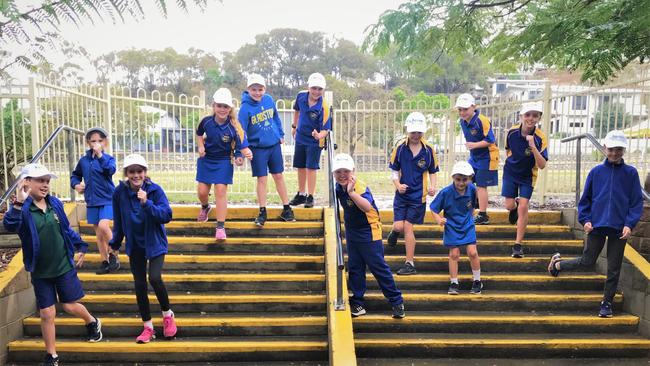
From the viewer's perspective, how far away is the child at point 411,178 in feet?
18.7

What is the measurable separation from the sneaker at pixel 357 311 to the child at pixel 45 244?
8.40ft

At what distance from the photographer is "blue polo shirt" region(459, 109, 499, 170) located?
20.9 ft

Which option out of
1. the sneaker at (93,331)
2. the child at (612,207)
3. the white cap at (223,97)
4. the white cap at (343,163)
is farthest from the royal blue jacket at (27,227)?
the child at (612,207)

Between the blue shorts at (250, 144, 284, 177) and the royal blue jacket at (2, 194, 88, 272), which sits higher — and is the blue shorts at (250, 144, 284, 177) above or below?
above

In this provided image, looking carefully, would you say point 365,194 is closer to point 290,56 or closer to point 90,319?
point 90,319

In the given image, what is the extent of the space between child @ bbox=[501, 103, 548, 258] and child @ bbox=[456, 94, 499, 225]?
0.21 metres

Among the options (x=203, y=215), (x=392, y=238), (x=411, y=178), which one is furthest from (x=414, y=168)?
(x=203, y=215)

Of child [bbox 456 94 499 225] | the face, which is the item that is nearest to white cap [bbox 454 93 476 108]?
child [bbox 456 94 499 225]

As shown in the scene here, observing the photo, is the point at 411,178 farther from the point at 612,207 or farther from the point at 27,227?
the point at 27,227

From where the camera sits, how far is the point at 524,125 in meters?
6.07

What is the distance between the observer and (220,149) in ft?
20.0

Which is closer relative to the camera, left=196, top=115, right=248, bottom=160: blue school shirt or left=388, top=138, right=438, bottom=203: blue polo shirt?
left=388, top=138, right=438, bottom=203: blue polo shirt

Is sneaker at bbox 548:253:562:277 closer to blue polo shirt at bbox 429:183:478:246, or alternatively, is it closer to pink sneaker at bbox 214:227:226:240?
blue polo shirt at bbox 429:183:478:246

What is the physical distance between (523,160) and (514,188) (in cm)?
38
